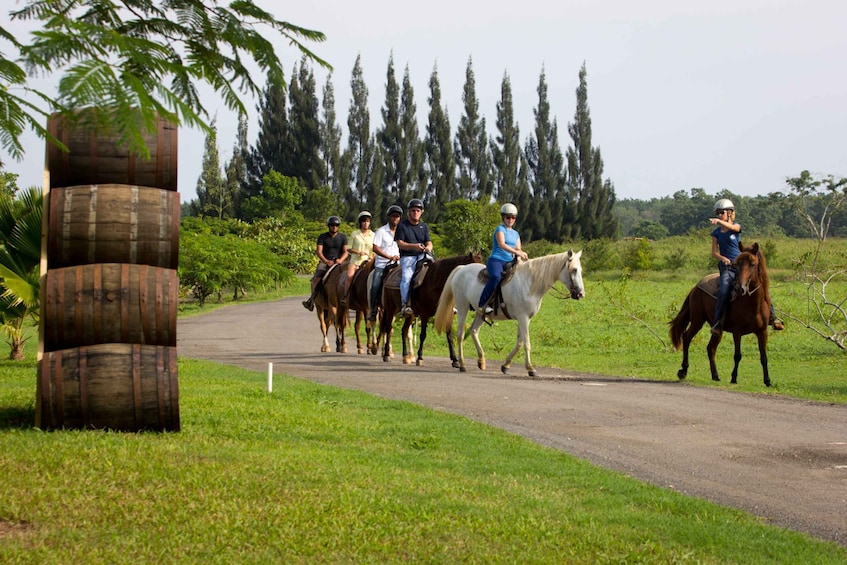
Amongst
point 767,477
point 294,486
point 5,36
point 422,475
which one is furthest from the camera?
point 767,477

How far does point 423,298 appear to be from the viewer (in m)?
18.9

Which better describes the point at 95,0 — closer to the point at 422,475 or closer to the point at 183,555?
the point at 183,555

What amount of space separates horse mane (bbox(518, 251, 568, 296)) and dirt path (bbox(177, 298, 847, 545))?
58.4 inches

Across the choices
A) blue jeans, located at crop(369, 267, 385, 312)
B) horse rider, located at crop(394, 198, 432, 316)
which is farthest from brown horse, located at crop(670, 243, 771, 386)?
blue jeans, located at crop(369, 267, 385, 312)

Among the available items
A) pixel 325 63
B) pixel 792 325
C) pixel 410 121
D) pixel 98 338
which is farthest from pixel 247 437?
pixel 410 121

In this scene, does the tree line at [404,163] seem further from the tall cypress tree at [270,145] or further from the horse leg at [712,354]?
the horse leg at [712,354]

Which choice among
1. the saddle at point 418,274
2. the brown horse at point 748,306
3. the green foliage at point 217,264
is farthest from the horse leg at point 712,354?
the green foliage at point 217,264

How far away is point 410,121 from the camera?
82500mm

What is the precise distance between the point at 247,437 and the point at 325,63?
432cm

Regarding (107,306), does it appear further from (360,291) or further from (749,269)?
(360,291)

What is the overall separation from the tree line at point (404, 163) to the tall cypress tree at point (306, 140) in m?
0.08

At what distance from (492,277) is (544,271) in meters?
0.91

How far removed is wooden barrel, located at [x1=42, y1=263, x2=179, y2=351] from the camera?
8.42 m

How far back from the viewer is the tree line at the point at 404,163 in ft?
269
